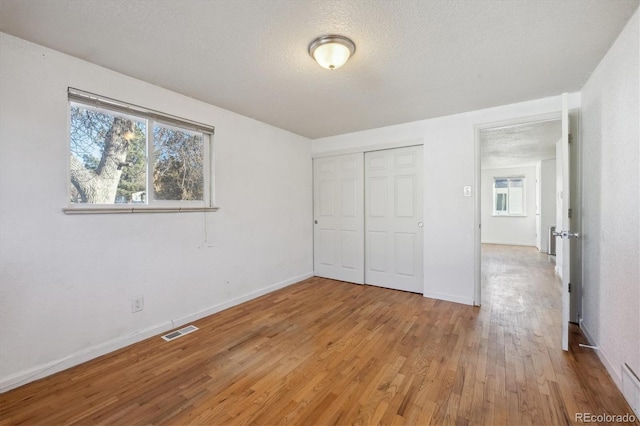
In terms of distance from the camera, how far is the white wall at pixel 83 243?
1.86 metres

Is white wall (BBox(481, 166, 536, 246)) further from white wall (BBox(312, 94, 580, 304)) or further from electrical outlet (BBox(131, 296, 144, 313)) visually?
electrical outlet (BBox(131, 296, 144, 313))

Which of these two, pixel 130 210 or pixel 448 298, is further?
pixel 448 298

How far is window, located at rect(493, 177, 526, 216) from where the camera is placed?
8.33m

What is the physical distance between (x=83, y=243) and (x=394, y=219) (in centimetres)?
348

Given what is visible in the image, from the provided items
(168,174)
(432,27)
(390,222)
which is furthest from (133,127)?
(390,222)

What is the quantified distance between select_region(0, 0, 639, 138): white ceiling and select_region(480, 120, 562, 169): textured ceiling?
4.17ft

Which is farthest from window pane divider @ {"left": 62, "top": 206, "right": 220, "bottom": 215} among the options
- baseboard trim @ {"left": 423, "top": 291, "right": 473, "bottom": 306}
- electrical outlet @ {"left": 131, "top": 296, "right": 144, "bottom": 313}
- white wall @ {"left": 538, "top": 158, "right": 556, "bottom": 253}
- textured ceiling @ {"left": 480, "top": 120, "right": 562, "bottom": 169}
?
white wall @ {"left": 538, "top": 158, "right": 556, "bottom": 253}

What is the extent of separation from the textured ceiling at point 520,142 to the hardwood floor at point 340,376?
8.10ft

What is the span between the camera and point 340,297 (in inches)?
143

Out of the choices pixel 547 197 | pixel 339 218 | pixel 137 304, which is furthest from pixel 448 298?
pixel 547 197

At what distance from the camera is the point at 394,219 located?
3982mm

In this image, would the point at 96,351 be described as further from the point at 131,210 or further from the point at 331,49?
the point at 331,49

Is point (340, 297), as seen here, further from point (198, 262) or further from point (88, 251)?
point (88, 251)

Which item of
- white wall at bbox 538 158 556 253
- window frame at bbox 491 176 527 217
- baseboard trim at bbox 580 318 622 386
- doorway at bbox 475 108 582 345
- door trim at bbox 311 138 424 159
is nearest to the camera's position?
baseboard trim at bbox 580 318 622 386
